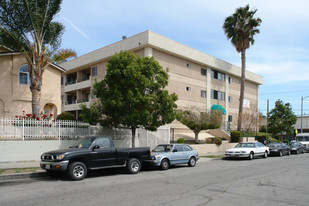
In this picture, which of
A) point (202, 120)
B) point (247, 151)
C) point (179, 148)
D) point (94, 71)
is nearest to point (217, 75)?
point (202, 120)

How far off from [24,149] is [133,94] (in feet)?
21.6

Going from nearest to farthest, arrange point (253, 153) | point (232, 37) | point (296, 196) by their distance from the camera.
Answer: point (296, 196) → point (253, 153) → point (232, 37)

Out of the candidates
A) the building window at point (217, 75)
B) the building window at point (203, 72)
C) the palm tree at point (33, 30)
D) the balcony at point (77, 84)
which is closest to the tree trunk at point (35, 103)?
the palm tree at point (33, 30)

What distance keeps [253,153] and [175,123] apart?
10.9 meters

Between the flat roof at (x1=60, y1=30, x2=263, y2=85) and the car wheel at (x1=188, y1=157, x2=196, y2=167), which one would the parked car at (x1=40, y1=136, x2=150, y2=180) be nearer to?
the car wheel at (x1=188, y1=157, x2=196, y2=167)

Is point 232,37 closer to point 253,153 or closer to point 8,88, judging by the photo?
point 253,153

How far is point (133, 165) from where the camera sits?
1279cm

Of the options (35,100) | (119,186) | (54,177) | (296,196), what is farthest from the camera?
(35,100)

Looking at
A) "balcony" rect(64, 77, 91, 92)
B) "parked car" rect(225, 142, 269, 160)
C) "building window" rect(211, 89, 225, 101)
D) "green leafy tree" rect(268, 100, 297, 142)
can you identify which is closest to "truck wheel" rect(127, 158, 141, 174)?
"parked car" rect(225, 142, 269, 160)

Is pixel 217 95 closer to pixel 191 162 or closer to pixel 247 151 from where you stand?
pixel 247 151

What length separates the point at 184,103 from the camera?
106 feet

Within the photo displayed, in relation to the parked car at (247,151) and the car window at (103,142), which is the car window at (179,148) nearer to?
the car window at (103,142)

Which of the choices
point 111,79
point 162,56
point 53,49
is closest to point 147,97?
point 111,79

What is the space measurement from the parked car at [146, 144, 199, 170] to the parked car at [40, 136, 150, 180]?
0.82m
